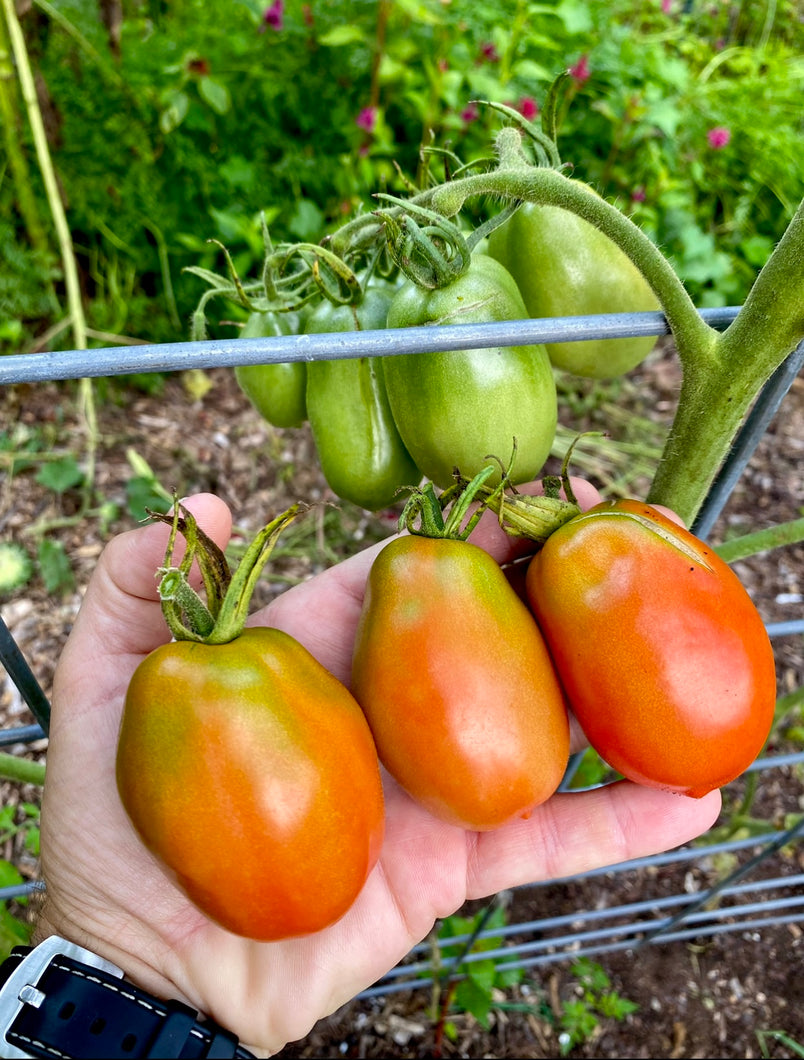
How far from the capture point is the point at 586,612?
894 mm

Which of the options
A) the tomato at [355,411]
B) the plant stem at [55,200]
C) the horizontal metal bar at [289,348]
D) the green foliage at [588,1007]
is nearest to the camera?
the horizontal metal bar at [289,348]

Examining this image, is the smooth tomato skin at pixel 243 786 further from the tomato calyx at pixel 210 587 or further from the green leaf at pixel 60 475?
the green leaf at pixel 60 475

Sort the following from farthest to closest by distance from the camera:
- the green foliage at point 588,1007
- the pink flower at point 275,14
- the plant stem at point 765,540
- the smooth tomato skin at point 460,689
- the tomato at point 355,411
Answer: the pink flower at point 275,14
the green foliage at point 588,1007
the plant stem at point 765,540
the tomato at point 355,411
the smooth tomato skin at point 460,689

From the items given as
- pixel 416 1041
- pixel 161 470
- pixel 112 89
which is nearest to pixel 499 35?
pixel 112 89

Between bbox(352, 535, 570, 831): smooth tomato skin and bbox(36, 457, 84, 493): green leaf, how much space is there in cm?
179

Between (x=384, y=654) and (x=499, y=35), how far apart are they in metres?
2.14

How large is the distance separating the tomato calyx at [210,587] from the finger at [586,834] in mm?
525

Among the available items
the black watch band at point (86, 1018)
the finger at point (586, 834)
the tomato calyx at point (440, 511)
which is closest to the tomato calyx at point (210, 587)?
the tomato calyx at point (440, 511)

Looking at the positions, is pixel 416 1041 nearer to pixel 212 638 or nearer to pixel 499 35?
pixel 212 638

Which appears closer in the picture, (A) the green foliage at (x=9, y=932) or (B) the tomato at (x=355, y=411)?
(B) the tomato at (x=355, y=411)

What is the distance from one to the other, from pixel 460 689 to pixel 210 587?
0.29 m

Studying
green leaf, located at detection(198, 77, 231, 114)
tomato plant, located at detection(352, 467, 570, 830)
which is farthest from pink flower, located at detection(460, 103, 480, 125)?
tomato plant, located at detection(352, 467, 570, 830)

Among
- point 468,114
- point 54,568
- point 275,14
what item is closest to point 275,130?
point 275,14

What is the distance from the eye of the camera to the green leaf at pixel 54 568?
7.44ft
